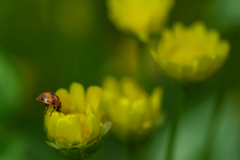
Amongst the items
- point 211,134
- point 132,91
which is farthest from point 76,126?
point 211,134

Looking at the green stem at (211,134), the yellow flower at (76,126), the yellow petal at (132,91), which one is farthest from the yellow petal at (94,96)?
the green stem at (211,134)

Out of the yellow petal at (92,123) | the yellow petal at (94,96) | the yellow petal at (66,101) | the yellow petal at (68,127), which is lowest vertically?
the yellow petal at (68,127)

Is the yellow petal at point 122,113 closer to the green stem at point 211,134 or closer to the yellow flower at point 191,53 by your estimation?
the yellow flower at point 191,53

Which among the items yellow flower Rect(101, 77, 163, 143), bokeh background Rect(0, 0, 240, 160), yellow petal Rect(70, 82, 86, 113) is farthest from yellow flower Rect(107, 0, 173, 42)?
yellow petal Rect(70, 82, 86, 113)

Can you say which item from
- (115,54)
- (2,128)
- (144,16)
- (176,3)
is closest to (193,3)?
(176,3)

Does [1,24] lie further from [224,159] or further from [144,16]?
[224,159]

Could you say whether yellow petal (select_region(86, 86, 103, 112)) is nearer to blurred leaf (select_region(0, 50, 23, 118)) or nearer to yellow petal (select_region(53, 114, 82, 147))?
yellow petal (select_region(53, 114, 82, 147))
